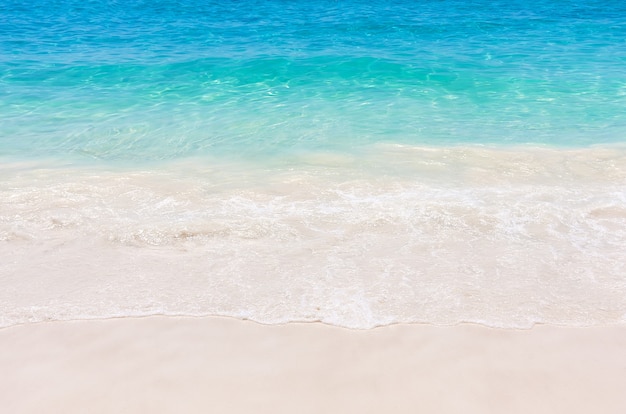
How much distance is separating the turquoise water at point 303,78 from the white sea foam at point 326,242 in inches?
57.7

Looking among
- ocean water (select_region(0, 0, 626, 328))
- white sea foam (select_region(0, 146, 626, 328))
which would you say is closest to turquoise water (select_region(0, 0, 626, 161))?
ocean water (select_region(0, 0, 626, 328))

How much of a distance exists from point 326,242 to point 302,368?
5.56 ft

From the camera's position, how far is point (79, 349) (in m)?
3.74

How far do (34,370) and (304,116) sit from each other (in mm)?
6791

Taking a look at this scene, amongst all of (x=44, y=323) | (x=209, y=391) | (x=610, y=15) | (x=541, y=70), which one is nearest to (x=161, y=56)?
(x=541, y=70)

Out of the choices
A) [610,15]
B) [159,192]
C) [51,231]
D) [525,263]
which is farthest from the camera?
[610,15]

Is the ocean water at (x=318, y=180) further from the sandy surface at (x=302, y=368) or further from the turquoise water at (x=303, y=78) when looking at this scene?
the sandy surface at (x=302, y=368)

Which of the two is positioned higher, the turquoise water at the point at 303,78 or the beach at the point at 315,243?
the beach at the point at 315,243

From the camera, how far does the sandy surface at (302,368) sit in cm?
328

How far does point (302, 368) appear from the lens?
3.56m

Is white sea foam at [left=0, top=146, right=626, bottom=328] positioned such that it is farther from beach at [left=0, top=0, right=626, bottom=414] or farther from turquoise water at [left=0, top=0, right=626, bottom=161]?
turquoise water at [left=0, top=0, right=626, bottom=161]

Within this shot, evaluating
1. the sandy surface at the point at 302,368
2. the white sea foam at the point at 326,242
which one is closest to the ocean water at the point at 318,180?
the white sea foam at the point at 326,242

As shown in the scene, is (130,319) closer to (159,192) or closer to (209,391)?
(209,391)

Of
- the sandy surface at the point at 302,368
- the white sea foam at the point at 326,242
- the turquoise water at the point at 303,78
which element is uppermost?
the sandy surface at the point at 302,368
